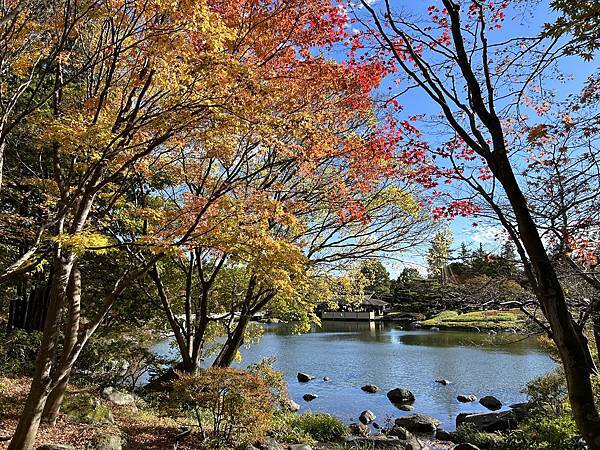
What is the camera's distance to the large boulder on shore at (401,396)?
1573 cm

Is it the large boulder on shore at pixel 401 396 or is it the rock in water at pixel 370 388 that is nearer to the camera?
the large boulder on shore at pixel 401 396

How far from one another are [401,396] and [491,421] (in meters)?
4.27

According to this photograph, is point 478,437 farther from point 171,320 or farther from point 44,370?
point 44,370

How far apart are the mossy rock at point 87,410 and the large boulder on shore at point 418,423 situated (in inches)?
315

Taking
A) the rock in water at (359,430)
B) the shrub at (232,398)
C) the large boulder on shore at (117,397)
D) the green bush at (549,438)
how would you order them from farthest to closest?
the rock in water at (359,430) → the large boulder on shore at (117,397) → the shrub at (232,398) → the green bush at (549,438)

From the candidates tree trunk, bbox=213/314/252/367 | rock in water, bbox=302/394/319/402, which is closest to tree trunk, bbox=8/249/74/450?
tree trunk, bbox=213/314/252/367

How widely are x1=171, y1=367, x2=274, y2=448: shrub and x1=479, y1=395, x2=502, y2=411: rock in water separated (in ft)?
33.7

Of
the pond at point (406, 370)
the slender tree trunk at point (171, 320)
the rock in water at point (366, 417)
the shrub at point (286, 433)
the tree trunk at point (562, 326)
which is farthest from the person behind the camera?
the pond at point (406, 370)

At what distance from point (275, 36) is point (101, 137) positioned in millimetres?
2998

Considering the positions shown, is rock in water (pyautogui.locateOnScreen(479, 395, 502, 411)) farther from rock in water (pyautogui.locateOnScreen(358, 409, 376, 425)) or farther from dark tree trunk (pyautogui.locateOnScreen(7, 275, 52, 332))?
dark tree trunk (pyautogui.locateOnScreen(7, 275, 52, 332))

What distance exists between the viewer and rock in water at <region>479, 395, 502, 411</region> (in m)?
14.6

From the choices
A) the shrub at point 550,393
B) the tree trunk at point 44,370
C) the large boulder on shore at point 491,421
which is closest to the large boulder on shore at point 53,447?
the tree trunk at point 44,370

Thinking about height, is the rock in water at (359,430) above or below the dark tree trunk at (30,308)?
below

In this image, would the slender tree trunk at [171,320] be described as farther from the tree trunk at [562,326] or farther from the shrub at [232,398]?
the tree trunk at [562,326]
